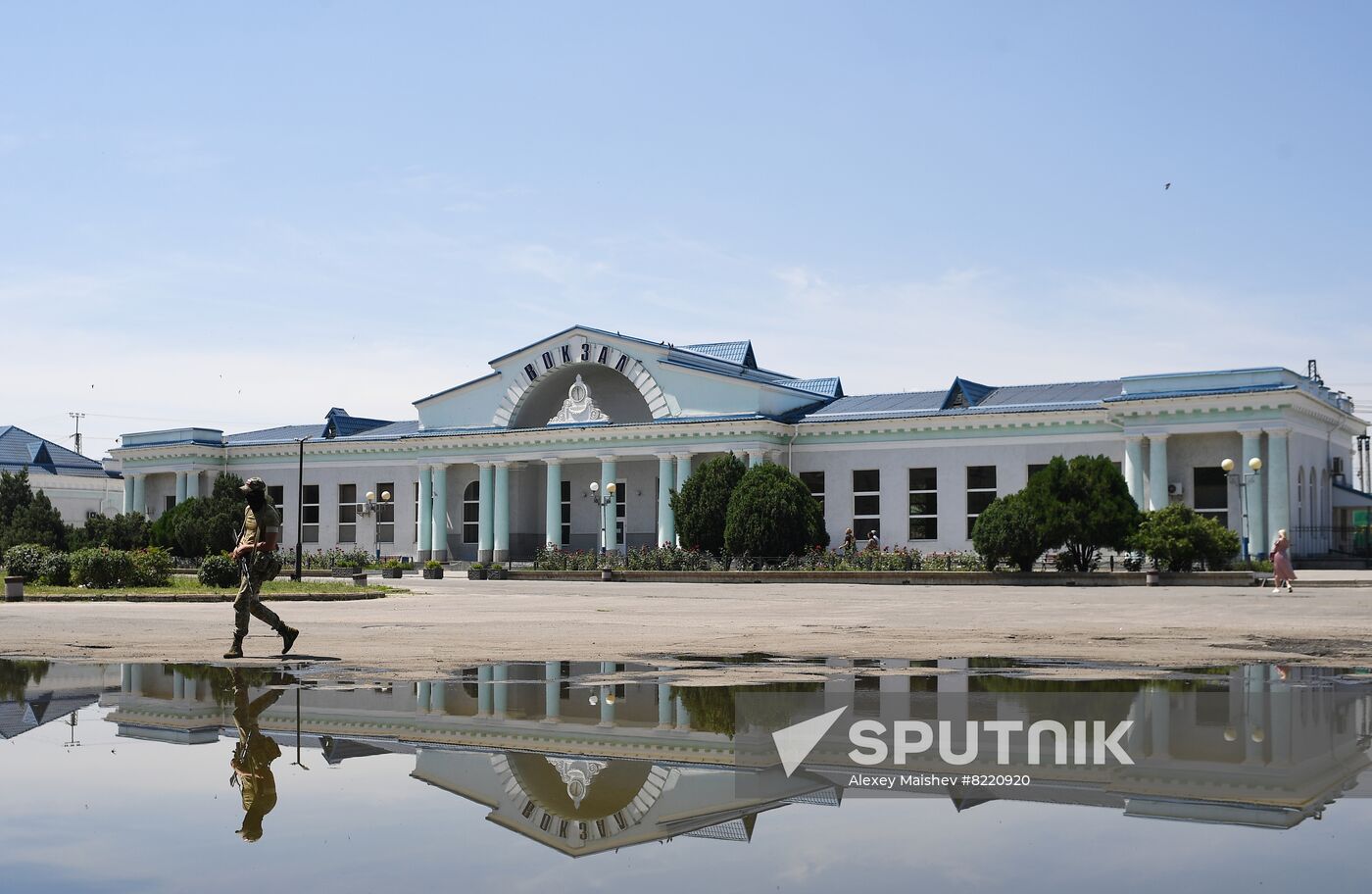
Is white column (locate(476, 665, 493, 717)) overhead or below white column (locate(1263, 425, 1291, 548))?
below

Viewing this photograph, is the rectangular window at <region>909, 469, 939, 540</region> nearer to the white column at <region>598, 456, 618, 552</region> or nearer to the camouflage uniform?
the white column at <region>598, 456, 618, 552</region>

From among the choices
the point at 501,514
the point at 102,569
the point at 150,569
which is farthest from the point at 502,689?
the point at 501,514

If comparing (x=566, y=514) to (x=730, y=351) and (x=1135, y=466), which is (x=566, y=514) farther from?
(x=1135, y=466)

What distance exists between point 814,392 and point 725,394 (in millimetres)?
6265

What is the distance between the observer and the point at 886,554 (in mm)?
41906

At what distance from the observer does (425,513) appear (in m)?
57.7

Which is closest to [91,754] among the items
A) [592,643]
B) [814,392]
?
[592,643]

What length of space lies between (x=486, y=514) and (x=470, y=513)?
420cm

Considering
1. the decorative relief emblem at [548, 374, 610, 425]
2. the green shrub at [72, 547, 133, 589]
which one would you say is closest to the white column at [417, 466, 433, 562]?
the decorative relief emblem at [548, 374, 610, 425]

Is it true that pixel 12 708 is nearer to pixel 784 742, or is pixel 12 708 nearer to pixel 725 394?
pixel 784 742

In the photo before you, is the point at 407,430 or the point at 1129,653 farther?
the point at 407,430

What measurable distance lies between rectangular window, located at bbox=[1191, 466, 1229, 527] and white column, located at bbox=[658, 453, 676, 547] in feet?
63.3

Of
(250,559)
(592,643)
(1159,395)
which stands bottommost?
(592,643)

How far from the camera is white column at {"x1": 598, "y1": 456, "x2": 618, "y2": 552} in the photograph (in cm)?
4934
